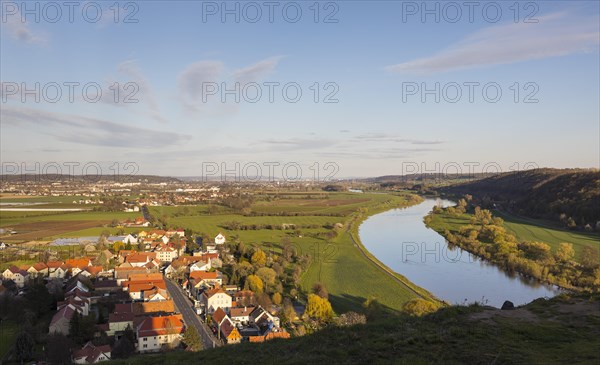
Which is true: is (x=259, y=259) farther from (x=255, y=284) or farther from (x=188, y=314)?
(x=188, y=314)

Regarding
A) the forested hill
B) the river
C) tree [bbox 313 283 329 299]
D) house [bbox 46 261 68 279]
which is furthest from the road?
the forested hill

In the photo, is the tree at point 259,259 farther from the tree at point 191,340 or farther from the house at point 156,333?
the tree at point 191,340

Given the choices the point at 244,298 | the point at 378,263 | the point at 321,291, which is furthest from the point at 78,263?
the point at 378,263

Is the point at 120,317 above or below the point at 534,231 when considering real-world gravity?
below

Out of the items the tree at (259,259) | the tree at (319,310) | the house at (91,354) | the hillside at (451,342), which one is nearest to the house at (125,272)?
the tree at (259,259)

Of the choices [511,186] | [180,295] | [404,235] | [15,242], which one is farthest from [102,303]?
[511,186]

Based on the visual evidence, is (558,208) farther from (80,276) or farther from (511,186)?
(80,276)
